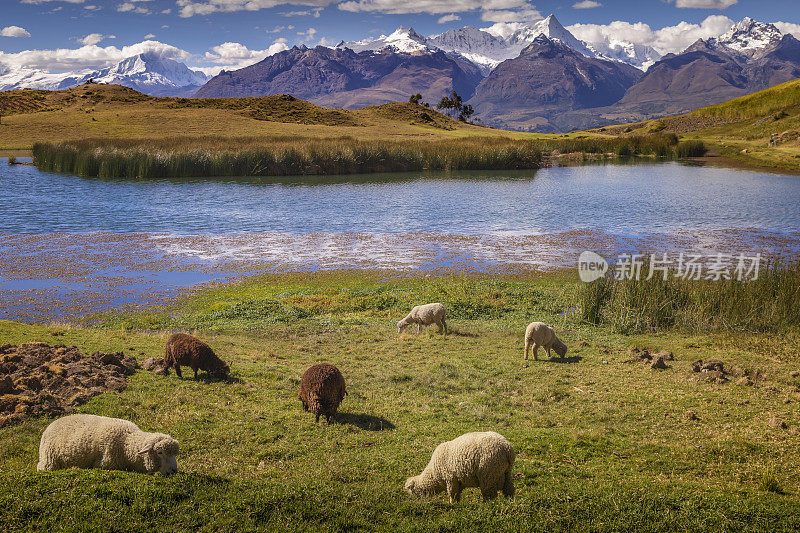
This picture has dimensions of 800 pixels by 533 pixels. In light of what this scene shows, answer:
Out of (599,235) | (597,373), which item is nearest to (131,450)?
(597,373)

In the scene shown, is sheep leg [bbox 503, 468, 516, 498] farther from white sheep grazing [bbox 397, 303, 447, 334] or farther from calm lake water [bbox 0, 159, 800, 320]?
calm lake water [bbox 0, 159, 800, 320]

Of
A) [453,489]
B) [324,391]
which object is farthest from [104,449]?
[453,489]

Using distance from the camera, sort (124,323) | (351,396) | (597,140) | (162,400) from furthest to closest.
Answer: (597,140)
(124,323)
(351,396)
(162,400)

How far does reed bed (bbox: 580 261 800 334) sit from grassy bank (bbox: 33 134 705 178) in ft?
139

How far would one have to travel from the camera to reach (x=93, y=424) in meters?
7.41

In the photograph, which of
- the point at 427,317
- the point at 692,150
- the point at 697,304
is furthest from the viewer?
the point at 692,150

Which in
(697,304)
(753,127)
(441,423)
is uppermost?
(753,127)

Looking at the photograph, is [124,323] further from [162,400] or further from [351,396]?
[351,396]

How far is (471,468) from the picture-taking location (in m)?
6.93

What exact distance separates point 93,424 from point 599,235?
1078 inches

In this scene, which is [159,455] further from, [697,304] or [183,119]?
[183,119]

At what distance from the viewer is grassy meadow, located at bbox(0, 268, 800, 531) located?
666cm

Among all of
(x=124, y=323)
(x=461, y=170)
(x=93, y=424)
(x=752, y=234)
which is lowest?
(x=124, y=323)

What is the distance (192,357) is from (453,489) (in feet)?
21.6
